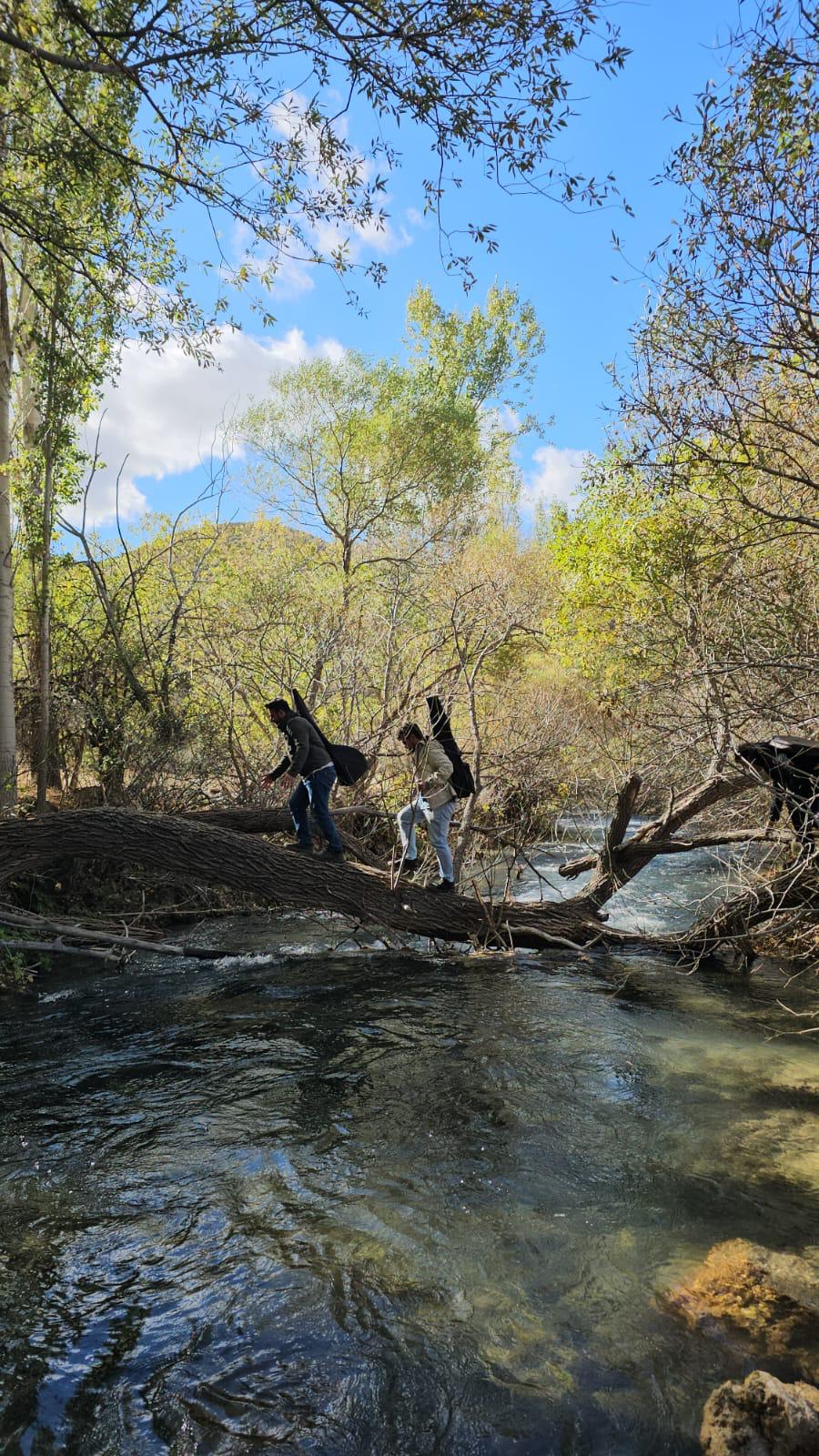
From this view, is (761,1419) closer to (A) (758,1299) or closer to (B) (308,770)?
(A) (758,1299)

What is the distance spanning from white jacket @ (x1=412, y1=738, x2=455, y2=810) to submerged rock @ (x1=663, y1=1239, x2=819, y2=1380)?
5230mm

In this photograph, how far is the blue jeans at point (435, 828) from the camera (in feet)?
30.1

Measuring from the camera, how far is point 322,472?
95.6ft

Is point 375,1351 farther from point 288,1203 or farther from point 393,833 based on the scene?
point 393,833

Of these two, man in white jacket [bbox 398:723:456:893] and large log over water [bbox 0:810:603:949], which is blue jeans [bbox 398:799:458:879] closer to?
man in white jacket [bbox 398:723:456:893]

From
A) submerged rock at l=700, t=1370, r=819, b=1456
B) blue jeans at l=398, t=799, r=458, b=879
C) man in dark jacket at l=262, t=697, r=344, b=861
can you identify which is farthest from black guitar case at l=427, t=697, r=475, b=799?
submerged rock at l=700, t=1370, r=819, b=1456

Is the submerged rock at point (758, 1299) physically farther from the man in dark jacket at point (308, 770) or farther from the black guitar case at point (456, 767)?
the man in dark jacket at point (308, 770)

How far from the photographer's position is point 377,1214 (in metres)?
4.56

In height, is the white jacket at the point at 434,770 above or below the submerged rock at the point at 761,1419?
above

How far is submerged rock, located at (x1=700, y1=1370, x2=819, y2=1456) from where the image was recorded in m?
2.82

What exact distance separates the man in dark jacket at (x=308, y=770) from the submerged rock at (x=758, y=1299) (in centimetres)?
541

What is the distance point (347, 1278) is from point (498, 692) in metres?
11.8

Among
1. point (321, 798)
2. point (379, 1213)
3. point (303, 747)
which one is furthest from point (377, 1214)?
point (303, 747)

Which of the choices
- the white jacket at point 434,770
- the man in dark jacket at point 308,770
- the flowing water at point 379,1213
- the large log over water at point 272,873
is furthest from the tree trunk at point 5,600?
the white jacket at point 434,770
